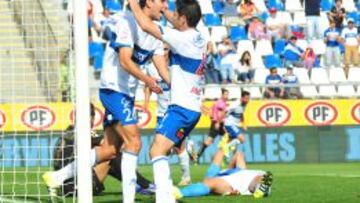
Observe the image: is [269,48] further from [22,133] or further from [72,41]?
[72,41]

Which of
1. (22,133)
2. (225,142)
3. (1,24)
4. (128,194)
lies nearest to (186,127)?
(128,194)

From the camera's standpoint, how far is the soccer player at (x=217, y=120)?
22883mm

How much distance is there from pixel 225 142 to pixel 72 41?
25.4 ft

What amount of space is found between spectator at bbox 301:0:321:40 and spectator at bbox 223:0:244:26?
76.9 inches

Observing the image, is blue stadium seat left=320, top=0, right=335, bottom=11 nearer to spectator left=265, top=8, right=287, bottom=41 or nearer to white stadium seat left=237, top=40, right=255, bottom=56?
spectator left=265, top=8, right=287, bottom=41

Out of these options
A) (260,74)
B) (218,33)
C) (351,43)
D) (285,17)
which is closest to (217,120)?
(260,74)

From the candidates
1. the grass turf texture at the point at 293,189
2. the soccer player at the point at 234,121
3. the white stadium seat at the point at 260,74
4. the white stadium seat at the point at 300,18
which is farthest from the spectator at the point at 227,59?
the grass turf texture at the point at 293,189

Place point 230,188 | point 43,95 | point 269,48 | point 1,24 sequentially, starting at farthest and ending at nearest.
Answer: point 269,48 < point 43,95 < point 1,24 < point 230,188

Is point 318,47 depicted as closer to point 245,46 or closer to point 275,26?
point 275,26

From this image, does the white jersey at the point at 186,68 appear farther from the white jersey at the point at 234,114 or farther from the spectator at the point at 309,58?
the spectator at the point at 309,58

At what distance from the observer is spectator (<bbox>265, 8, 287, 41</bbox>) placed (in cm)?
2953

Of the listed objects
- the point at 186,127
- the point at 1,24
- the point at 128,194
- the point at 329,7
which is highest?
the point at 329,7

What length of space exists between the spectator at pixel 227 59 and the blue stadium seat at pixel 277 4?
115 inches

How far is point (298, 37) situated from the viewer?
96.8ft
